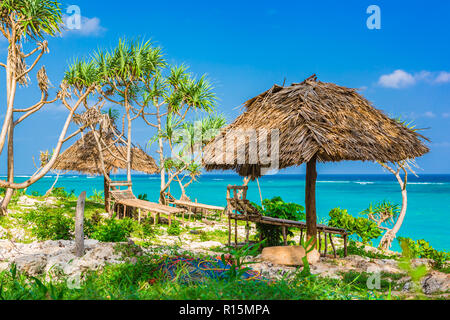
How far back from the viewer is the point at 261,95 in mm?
6801

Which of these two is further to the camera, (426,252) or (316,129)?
(426,252)

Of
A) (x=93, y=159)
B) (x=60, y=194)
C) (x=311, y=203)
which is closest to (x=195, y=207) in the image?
(x=93, y=159)

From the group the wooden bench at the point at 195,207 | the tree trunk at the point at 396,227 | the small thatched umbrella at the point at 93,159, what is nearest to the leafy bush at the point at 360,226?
the tree trunk at the point at 396,227

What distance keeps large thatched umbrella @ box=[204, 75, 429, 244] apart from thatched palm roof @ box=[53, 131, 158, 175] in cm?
815

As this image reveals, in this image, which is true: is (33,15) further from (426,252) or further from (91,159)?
(426,252)

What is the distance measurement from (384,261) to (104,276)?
5.36 meters

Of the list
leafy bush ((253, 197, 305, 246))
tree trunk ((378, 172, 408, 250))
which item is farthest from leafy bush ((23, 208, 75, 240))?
tree trunk ((378, 172, 408, 250))

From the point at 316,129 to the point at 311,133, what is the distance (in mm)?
171

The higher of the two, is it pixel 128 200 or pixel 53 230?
pixel 128 200

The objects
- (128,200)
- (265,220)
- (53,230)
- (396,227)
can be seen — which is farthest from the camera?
(128,200)

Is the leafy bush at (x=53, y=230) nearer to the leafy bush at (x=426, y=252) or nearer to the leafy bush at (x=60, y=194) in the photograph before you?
the leafy bush at (x=426, y=252)

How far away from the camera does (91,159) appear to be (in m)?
14.1

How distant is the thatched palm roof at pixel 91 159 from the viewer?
548 inches

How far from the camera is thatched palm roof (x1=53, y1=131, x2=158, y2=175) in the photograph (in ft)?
45.7
